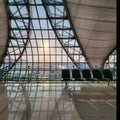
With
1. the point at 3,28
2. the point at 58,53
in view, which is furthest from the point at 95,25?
the point at 58,53

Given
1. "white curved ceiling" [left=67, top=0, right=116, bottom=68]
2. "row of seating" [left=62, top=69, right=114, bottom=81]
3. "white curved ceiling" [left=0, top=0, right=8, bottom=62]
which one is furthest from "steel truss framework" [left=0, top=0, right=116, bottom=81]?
"row of seating" [left=62, top=69, right=114, bottom=81]

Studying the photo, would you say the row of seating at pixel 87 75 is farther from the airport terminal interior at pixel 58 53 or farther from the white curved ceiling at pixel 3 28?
the white curved ceiling at pixel 3 28

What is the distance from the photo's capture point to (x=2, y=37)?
3722cm

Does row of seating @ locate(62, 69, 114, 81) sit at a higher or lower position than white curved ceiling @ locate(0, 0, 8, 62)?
lower

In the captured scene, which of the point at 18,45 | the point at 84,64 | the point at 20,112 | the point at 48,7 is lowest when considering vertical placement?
the point at 20,112

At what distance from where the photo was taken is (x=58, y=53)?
44.1m

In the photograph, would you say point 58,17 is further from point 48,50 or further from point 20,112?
point 20,112

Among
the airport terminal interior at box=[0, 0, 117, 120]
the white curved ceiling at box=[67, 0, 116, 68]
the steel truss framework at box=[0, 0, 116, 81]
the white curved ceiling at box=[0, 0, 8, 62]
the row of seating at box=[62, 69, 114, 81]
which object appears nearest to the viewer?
→ the airport terminal interior at box=[0, 0, 117, 120]

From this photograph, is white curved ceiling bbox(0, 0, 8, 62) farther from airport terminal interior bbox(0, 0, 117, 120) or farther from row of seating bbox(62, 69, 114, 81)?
row of seating bbox(62, 69, 114, 81)

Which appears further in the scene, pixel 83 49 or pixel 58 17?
pixel 83 49

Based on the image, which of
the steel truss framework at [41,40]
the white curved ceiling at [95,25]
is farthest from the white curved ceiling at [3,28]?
the white curved ceiling at [95,25]

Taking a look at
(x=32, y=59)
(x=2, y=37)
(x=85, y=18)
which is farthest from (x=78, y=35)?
(x=32, y=59)

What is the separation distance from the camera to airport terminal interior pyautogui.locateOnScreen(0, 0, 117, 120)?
434 inches

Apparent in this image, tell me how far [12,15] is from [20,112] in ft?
90.4
